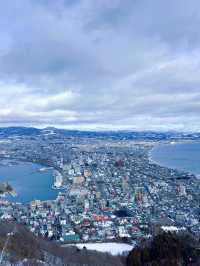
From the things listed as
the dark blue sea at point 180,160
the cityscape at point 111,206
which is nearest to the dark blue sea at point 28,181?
the cityscape at point 111,206

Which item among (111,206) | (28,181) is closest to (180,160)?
(28,181)

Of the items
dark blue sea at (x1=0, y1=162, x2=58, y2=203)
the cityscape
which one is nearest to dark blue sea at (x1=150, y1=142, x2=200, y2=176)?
the cityscape

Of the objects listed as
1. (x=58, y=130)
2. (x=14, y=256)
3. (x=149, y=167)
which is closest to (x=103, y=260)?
(x=14, y=256)

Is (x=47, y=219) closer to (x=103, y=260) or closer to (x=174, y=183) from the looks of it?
(x=103, y=260)

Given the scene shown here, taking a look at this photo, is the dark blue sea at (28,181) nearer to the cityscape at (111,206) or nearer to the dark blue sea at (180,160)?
the cityscape at (111,206)

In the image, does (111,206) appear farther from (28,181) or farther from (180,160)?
(180,160)

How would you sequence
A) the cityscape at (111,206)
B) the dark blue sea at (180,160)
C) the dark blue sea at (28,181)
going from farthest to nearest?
the dark blue sea at (180,160)
the dark blue sea at (28,181)
the cityscape at (111,206)

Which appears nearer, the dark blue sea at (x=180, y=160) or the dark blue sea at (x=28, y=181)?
the dark blue sea at (x=28, y=181)

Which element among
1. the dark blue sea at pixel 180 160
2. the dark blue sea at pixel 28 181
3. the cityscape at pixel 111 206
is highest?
the dark blue sea at pixel 180 160
